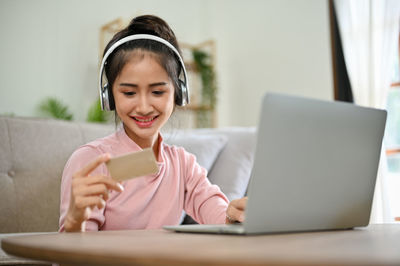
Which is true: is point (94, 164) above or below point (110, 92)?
below

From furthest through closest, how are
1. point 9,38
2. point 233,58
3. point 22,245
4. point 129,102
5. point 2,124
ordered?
point 233,58
point 9,38
point 2,124
point 129,102
point 22,245

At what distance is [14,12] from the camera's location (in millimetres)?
3162

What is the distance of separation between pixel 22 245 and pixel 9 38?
293 centimetres

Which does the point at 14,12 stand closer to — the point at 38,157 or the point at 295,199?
the point at 38,157

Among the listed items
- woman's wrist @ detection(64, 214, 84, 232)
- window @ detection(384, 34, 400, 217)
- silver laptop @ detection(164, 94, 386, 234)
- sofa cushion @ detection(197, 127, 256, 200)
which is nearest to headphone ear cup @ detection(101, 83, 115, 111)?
woman's wrist @ detection(64, 214, 84, 232)

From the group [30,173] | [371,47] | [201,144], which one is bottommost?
[30,173]

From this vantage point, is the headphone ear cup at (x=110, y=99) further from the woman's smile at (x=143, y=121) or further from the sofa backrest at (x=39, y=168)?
→ the sofa backrest at (x=39, y=168)

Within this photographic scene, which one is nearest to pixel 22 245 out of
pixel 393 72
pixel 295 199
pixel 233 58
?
pixel 295 199

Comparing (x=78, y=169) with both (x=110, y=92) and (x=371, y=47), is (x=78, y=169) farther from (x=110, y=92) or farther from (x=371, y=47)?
(x=371, y=47)

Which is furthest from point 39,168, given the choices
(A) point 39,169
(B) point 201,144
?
(B) point 201,144

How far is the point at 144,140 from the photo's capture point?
4.23 feet

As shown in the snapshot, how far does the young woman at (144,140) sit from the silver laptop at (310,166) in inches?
15.3

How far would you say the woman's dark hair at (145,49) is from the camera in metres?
1.20

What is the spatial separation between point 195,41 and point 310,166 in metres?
3.94
